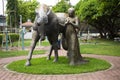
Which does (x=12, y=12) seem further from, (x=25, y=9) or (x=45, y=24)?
(x=45, y=24)

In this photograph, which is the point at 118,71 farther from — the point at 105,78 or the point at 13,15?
the point at 13,15

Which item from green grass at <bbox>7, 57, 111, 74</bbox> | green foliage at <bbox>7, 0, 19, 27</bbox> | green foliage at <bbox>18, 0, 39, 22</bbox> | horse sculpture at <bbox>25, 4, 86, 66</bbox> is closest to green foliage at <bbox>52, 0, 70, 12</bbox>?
green foliage at <bbox>18, 0, 39, 22</bbox>

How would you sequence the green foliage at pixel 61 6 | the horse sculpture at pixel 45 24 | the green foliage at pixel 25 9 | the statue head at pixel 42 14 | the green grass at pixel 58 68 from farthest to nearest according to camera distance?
the green foliage at pixel 61 6, the green foliage at pixel 25 9, the horse sculpture at pixel 45 24, the statue head at pixel 42 14, the green grass at pixel 58 68

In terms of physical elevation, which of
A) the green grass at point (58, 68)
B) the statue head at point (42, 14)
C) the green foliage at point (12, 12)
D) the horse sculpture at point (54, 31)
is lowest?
the green grass at point (58, 68)

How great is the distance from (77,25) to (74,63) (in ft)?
4.69

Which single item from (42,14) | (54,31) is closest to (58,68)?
(54,31)

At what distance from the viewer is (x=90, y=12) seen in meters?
36.9

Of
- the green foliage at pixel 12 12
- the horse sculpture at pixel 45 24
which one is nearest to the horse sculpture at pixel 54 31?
the horse sculpture at pixel 45 24

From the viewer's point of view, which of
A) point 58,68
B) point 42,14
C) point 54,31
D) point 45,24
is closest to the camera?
point 42,14

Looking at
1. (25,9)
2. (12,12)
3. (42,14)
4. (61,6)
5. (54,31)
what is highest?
(61,6)

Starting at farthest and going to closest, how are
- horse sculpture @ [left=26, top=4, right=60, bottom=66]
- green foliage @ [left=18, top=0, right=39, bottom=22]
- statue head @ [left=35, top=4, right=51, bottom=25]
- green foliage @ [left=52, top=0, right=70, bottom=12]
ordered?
green foliage @ [left=52, top=0, right=70, bottom=12] → green foliage @ [left=18, top=0, right=39, bottom=22] → horse sculpture @ [left=26, top=4, right=60, bottom=66] → statue head @ [left=35, top=4, right=51, bottom=25]

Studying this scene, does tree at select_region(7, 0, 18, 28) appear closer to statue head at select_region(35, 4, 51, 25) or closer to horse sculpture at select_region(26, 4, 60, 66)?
horse sculpture at select_region(26, 4, 60, 66)

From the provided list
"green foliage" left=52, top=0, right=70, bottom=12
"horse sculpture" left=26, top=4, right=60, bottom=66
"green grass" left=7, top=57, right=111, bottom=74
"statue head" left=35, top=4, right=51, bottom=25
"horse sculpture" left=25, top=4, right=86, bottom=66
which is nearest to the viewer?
"green grass" left=7, top=57, right=111, bottom=74

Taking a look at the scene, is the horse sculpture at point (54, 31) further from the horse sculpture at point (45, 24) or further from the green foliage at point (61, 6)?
the green foliage at point (61, 6)
